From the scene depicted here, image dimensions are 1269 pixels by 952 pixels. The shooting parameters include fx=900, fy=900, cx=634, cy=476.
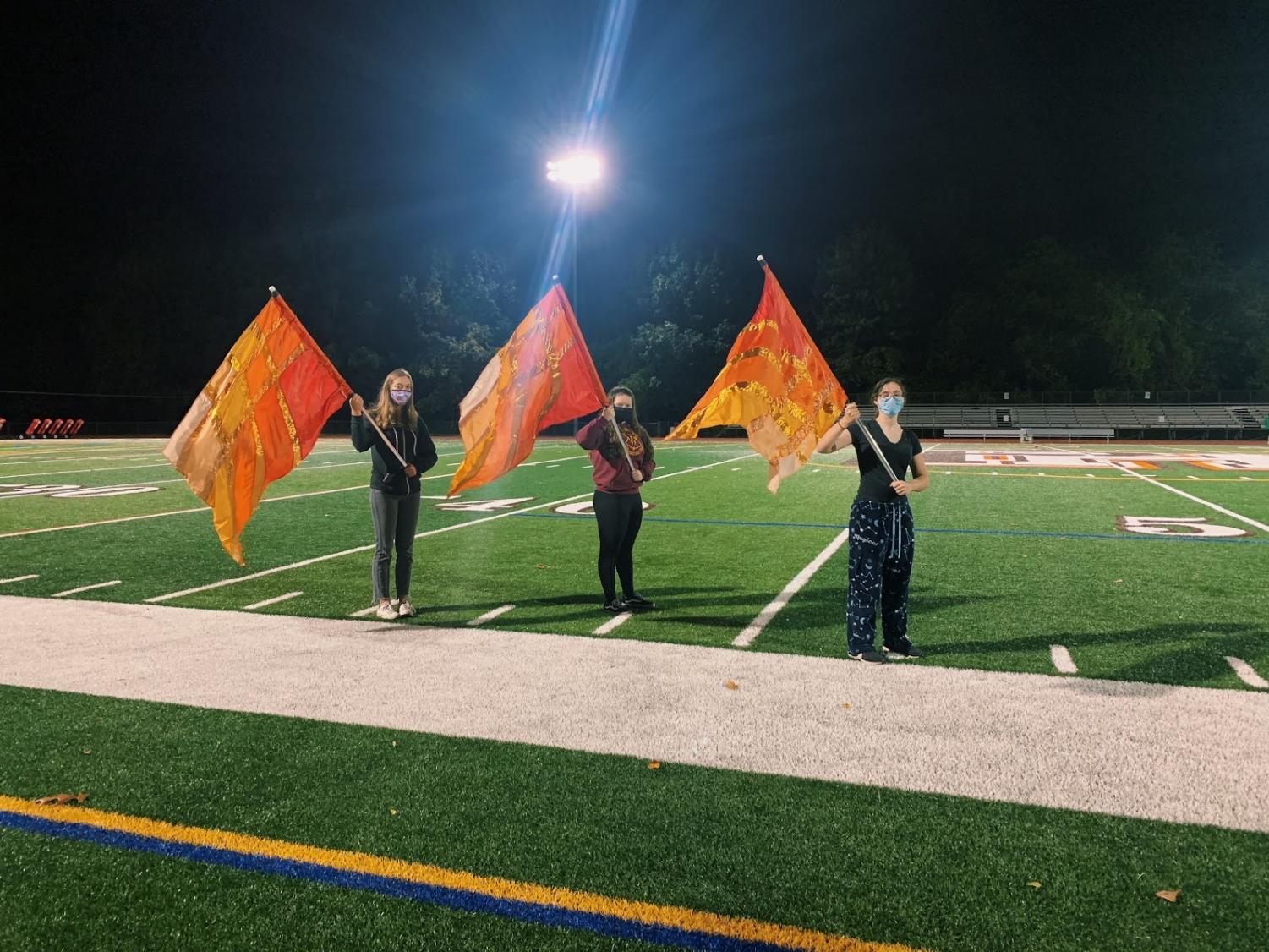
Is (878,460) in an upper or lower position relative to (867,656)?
upper

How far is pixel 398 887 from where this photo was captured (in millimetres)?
2998

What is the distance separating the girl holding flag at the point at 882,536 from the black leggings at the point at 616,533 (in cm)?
195

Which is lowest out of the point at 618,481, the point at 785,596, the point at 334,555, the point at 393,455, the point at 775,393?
the point at 785,596

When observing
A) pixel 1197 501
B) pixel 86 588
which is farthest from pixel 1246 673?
pixel 1197 501

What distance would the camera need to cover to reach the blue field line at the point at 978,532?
34.5ft

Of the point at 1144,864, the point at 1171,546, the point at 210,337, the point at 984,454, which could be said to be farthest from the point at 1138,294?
the point at 1144,864

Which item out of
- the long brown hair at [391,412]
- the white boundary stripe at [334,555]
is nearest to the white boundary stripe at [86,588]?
the white boundary stripe at [334,555]

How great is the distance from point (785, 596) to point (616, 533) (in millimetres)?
1679

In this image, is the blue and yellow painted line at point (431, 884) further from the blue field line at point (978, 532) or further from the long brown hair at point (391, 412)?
the blue field line at point (978, 532)

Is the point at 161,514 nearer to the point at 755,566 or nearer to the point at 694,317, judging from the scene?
the point at 755,566

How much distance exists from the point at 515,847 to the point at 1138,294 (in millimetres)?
65304

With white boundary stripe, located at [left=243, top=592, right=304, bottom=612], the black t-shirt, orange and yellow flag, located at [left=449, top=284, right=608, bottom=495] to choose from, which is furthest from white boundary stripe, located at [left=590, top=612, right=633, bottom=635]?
white boundary stripe, located at [left=243, top=592, right=304, bottom=612]

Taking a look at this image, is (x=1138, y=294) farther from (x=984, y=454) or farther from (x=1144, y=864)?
(x=1144, y=864)

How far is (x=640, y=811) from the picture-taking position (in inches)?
138
